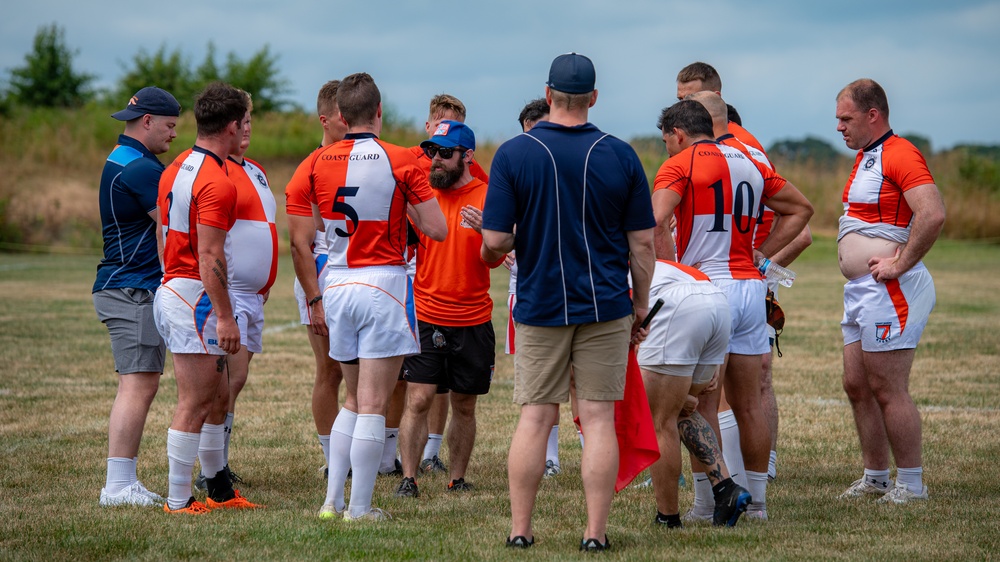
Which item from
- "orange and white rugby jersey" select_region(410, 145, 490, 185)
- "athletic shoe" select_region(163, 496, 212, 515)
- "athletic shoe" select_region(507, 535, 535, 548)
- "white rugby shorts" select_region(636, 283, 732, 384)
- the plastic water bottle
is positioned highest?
"orange and white rugby jersey" select_region(410, 145, 490, 185)

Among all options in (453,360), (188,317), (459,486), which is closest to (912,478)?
(459,486)

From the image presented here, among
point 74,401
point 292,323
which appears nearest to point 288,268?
point 292,323

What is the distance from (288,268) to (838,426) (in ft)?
69.3

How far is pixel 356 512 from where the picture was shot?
16.9ft

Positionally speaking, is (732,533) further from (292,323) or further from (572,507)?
(292,323)

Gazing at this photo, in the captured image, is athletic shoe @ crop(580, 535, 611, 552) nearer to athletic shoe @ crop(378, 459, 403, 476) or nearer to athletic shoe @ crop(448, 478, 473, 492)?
athletic shoe @ crop(448, 478, 473, 492)

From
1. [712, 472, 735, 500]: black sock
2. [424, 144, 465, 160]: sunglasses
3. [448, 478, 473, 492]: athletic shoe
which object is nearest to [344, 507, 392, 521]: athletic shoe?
[448, 478, 473, 492]: athletic shoe

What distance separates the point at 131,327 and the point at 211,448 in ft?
2.68

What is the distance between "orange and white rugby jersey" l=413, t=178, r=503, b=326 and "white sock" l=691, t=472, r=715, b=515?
5.75ft

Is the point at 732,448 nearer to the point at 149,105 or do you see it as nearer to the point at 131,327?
the point at 131,327

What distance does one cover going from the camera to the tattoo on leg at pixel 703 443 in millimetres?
5078

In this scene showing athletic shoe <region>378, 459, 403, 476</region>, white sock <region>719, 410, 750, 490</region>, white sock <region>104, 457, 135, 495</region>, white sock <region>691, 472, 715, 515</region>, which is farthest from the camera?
athletic shoe <region>378, 459, 403, 476</region>

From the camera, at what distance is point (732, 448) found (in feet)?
18.2

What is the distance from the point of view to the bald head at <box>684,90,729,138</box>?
5.70 m
